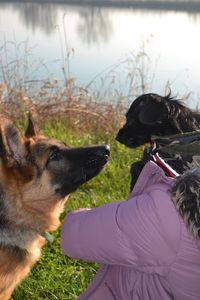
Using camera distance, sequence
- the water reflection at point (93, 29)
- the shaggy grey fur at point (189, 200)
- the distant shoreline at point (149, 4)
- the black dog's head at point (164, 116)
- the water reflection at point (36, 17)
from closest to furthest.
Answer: the shaggy grey fur at point (189, 200), the black dog's head at point (164, 116), the water reflection at point (36, 17), the water reflection at point (93, 29), the distant shoreline at point (149, 4)

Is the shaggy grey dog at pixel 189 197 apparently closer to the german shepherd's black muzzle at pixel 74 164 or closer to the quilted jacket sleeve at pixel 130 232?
the quilted jacket sleeve at pixel 130 232

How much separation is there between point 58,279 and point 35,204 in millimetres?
700

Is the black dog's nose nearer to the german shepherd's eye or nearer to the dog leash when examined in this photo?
the german shepherd's eye

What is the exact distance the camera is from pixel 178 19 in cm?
1549

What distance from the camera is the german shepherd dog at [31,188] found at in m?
3.16

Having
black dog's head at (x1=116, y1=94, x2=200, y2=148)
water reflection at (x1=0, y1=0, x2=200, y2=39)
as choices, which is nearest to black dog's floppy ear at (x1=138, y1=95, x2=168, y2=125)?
black dog's head at (x1=116, y1=94, x2=200, y2=148)

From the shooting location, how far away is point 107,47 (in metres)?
11.1

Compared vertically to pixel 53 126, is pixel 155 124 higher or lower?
higher

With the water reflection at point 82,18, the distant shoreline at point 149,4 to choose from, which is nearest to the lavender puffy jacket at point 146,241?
the water reflection at point 82,18

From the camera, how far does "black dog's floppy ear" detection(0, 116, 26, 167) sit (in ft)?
9.64

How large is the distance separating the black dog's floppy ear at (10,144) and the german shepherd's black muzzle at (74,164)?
27cm

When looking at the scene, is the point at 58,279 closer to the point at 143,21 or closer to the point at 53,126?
the point at 53,126

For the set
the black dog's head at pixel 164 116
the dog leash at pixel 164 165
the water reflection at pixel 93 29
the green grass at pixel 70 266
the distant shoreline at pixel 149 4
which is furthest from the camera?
the distant shoreline at pixel 149 4

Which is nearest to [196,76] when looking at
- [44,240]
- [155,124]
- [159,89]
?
[159,89]
